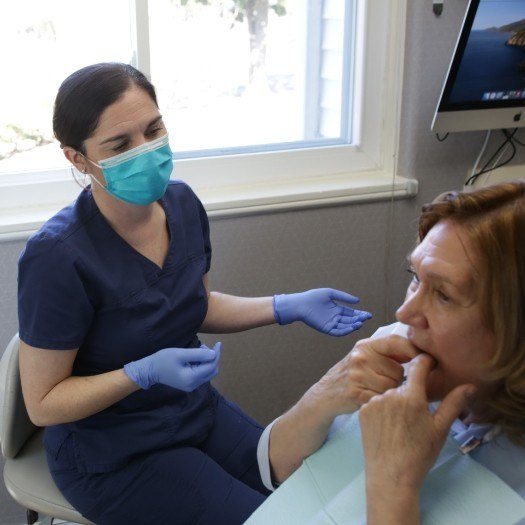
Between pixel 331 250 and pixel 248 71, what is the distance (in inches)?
25.1

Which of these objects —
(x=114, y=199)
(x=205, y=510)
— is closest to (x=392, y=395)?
(x=205, y=510)

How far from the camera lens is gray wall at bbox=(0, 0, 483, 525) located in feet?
7.20

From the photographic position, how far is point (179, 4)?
2121 millimetres

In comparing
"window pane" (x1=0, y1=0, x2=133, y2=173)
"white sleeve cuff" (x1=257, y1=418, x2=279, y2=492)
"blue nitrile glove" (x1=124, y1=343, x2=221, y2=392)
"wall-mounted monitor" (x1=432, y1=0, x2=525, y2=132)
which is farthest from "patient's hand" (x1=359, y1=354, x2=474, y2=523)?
"window pane" (x1=0, y1=0, x2=133, y2=173)

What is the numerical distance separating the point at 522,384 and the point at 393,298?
1456 mm

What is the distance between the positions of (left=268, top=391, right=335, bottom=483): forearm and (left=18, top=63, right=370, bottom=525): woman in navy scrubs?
Result: 20 cm

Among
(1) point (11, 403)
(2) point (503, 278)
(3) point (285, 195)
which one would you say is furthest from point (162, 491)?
(3) point (285, 195)

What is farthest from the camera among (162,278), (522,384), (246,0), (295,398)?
(295,398)

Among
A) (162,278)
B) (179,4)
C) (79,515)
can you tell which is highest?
(179,4)

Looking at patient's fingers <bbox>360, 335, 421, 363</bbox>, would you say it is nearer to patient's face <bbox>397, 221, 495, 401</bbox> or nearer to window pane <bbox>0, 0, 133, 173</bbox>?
patient's face <bbox>397, 221, 495, 401</bbox>

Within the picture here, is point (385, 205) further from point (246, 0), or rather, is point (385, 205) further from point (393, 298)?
point (246, 0)

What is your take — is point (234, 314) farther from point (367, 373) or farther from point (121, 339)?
point (367, 373)

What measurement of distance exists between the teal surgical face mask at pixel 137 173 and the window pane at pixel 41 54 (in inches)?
25.2

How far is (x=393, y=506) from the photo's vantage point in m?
0.98
